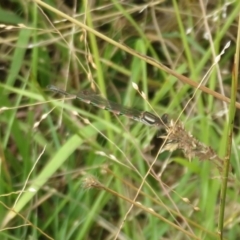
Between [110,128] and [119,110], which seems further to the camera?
[110,128]

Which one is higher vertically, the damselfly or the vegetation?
the damselfly

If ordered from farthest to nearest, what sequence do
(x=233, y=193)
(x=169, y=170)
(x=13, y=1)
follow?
(x=13, y=1)
(x=169, y=170)
(x=233, y=193)

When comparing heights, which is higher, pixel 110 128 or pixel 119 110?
pixel 119 110

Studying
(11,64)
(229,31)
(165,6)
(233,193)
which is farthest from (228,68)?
(11,64)

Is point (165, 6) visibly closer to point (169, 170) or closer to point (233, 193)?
point (169, 170)

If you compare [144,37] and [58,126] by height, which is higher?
[144,37]

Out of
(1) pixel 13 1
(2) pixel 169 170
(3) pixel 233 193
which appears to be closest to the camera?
(3) pixel 233 193

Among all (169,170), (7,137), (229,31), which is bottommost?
(169,170)

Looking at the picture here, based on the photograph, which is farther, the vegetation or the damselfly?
the vegetation
